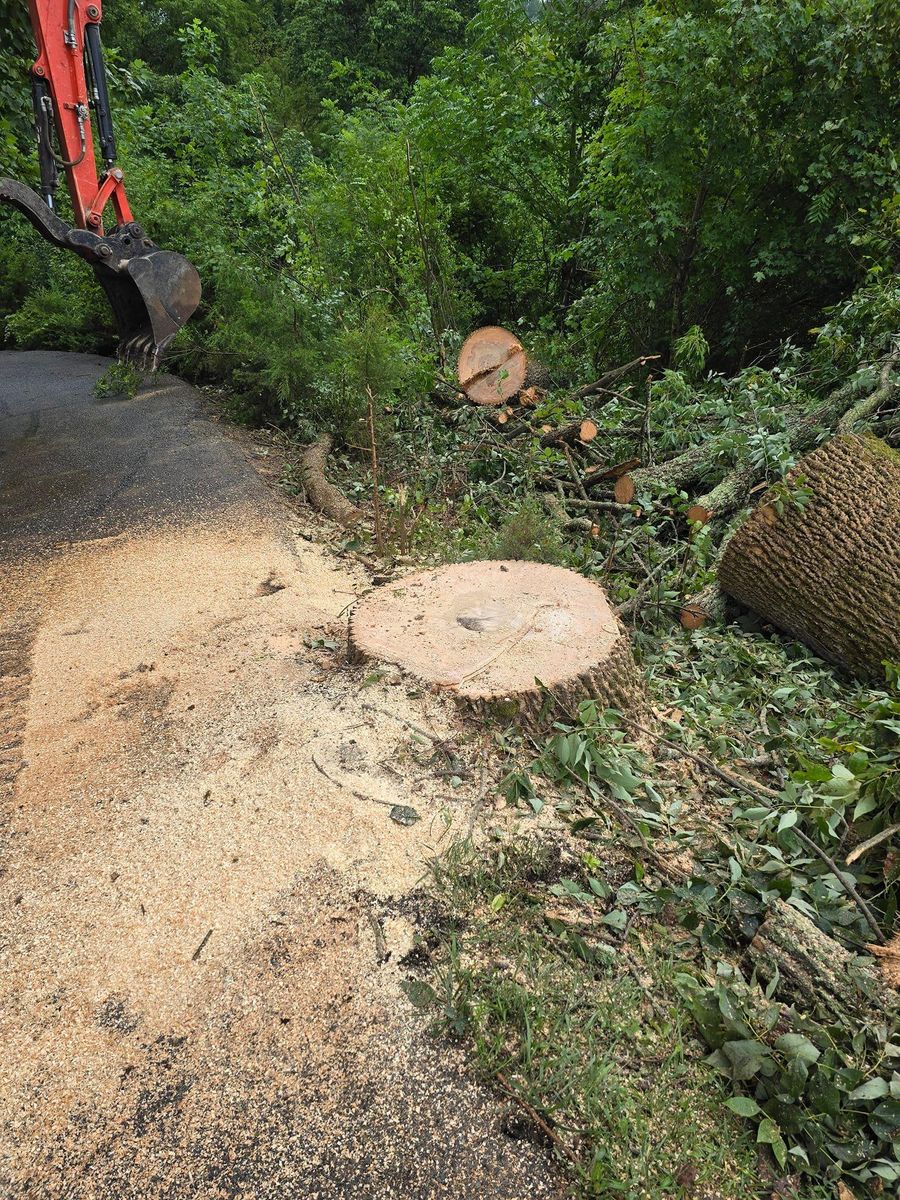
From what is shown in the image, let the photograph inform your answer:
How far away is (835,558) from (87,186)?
559cm

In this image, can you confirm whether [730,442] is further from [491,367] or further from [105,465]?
[105,465]

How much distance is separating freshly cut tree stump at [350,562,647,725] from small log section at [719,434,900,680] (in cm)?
101

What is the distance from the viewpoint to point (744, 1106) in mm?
1498

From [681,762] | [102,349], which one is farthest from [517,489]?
[102,349]

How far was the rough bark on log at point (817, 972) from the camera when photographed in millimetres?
1659

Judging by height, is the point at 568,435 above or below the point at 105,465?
above

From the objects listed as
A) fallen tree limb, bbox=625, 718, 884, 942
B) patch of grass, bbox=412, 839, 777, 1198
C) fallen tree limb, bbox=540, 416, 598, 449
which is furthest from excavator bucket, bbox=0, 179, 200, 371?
patch of grass, bbox=412, 839, 777, 1198

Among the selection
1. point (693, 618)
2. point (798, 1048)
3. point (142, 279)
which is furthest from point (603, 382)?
point (798, 1048)

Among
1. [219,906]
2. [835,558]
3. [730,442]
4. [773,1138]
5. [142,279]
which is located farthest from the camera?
[142,279]

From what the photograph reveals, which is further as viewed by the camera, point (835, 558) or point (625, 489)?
point (625, 489)

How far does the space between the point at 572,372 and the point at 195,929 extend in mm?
6283

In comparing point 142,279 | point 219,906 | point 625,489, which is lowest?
point 219,906

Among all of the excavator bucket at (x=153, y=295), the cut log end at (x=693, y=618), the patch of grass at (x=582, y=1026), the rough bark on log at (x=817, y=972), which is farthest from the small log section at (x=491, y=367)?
the rough bark on log at (x=817, y=972)

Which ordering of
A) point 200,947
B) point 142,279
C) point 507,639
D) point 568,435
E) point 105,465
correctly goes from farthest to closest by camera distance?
1. point 105,465
2. point 142,279
3. point 568,435
4. point 507,639
5. point 200,947
